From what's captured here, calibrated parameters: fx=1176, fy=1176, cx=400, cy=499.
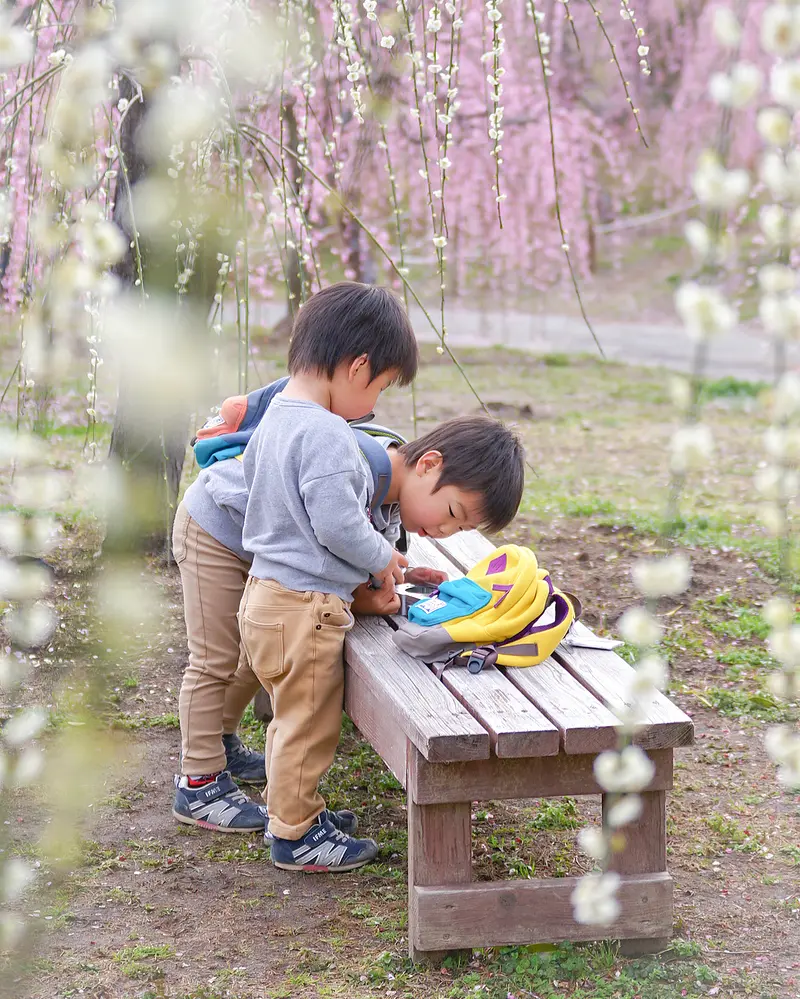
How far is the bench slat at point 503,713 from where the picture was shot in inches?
78.2

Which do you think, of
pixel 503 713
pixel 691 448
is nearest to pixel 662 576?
pixel 691 448

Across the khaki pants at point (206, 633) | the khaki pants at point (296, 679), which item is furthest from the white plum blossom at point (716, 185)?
the khaki pants at point (206, 633)

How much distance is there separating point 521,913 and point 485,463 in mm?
858

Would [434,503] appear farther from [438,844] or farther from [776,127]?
[776,127]

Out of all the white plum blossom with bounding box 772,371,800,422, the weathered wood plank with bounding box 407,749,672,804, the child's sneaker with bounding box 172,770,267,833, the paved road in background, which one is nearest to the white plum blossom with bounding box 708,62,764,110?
the white plum blossom with bounding box 772,371,800,422

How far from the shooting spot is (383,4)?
716 cm

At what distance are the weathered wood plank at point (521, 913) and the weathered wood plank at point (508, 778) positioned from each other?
0.57ft

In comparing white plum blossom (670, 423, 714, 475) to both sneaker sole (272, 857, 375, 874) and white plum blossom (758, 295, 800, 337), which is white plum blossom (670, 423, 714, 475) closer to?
white plum blossom (758, 295, 800, 337)

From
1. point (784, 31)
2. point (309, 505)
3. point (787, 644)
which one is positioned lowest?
point (309, 505)

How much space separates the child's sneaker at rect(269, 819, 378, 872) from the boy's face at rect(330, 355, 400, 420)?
890 millimetres

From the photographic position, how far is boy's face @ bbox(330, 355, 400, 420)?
2.35 metres

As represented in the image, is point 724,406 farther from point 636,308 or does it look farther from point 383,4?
point 636,308

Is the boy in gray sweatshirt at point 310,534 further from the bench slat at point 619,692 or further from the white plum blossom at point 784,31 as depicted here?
the white plum blossom at point 784,31

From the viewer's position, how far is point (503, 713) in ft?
6.79
